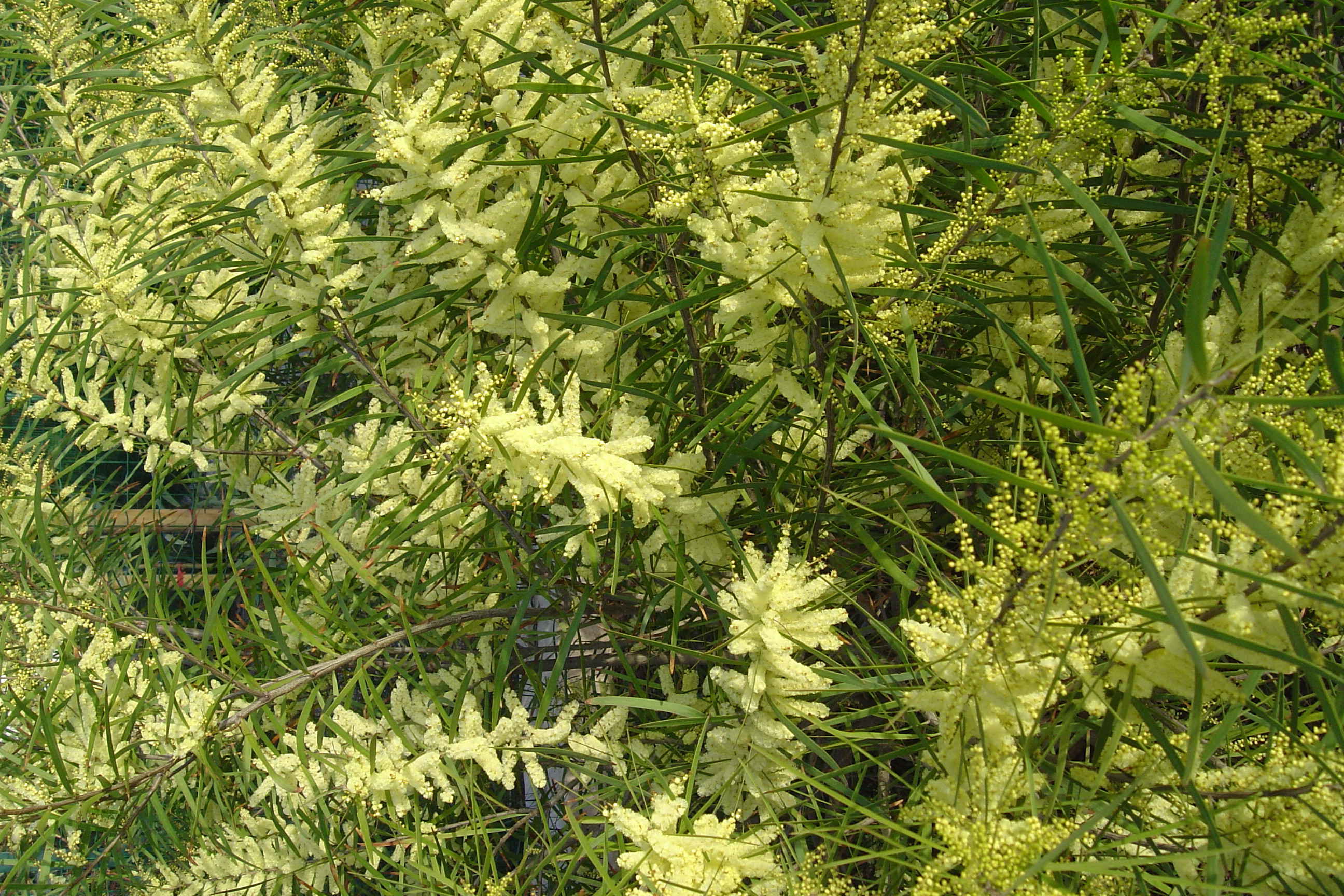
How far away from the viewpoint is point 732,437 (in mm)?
959

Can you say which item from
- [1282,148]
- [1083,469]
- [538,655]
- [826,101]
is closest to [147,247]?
[538,655]

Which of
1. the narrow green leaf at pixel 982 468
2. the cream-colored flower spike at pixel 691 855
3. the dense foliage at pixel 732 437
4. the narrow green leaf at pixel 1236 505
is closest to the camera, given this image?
the narrow green leaf at pixel 1236 505

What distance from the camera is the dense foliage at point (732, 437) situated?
2.02ft

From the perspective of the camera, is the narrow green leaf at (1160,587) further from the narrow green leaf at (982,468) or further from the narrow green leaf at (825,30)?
the narrow green leaf at (825,30)

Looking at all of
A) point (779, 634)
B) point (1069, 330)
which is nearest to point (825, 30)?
point (1069, 330)

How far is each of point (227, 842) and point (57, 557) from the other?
0.78 m

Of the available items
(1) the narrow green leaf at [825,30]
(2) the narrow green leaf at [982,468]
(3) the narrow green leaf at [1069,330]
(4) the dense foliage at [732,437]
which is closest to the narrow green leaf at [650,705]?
(4) the dense foliage at [732,437]

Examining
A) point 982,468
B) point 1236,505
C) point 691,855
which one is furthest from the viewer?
point 691,855

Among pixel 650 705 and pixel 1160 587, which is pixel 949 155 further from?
pixel 650 705

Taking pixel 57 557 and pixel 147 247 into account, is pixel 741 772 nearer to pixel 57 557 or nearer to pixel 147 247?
pixel 147 247

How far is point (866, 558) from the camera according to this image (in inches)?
40.7

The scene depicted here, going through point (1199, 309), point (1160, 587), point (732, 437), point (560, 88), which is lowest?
point (732, 437)

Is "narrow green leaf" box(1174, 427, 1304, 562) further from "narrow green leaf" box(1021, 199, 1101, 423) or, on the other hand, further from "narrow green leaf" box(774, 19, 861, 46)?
"narrow green leaf" box(774, 19, 861, 46)

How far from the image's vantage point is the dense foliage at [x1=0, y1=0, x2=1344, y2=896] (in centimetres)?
61
